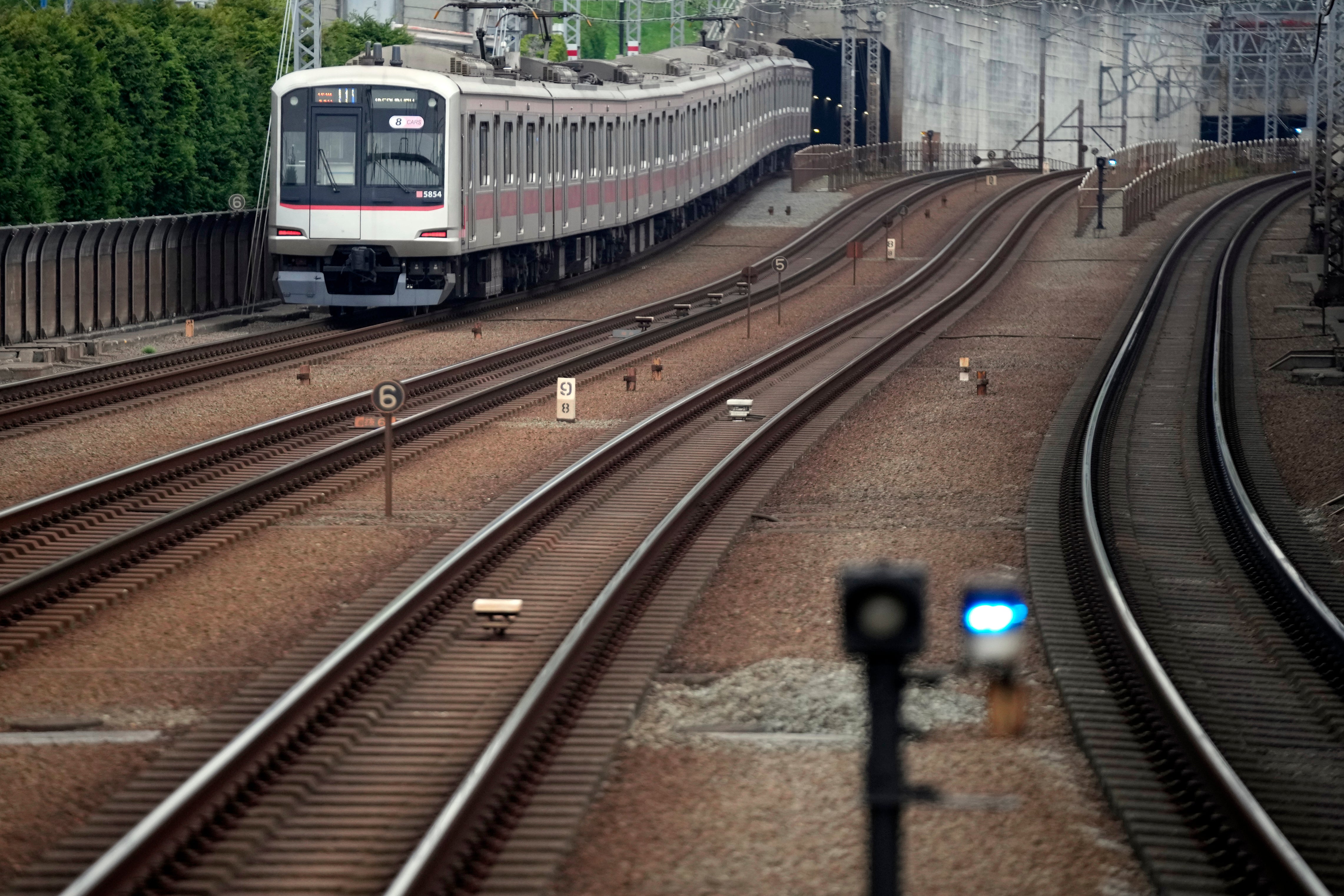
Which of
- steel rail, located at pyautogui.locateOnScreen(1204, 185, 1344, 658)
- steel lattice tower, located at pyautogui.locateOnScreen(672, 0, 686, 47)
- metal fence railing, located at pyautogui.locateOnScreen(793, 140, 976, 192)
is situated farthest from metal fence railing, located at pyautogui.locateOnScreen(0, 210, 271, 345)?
steel lattice tower, located at pyautogui.locateOnScreen(672, 0, 686, 47)

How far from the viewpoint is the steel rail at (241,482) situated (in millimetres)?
11547

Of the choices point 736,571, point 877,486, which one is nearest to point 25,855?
point 736,571

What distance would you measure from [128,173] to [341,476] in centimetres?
1962

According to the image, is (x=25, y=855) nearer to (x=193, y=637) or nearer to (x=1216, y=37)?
(x=193, y=637)

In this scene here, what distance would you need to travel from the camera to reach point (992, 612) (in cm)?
418

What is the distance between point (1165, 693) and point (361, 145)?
64.9 feet

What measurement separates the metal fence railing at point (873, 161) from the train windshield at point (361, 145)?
30702 mm

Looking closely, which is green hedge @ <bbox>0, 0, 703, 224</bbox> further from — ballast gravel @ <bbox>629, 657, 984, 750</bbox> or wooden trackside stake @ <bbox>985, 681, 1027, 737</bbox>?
wooden trackside stake @ <bbox>985, 681, 1027, 737</bbox>

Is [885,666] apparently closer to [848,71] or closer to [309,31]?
[309,31]

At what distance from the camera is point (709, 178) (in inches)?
1929

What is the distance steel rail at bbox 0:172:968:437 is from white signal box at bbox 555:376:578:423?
185 inches

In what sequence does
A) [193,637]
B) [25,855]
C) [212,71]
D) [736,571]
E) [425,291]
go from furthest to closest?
[212,71] < [425,291] < [736,571] < [193,637] < [25,855]

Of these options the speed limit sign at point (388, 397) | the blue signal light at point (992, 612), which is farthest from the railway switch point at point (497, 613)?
the blue signal light at point (992, 612)

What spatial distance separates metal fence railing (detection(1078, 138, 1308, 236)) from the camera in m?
48.9
